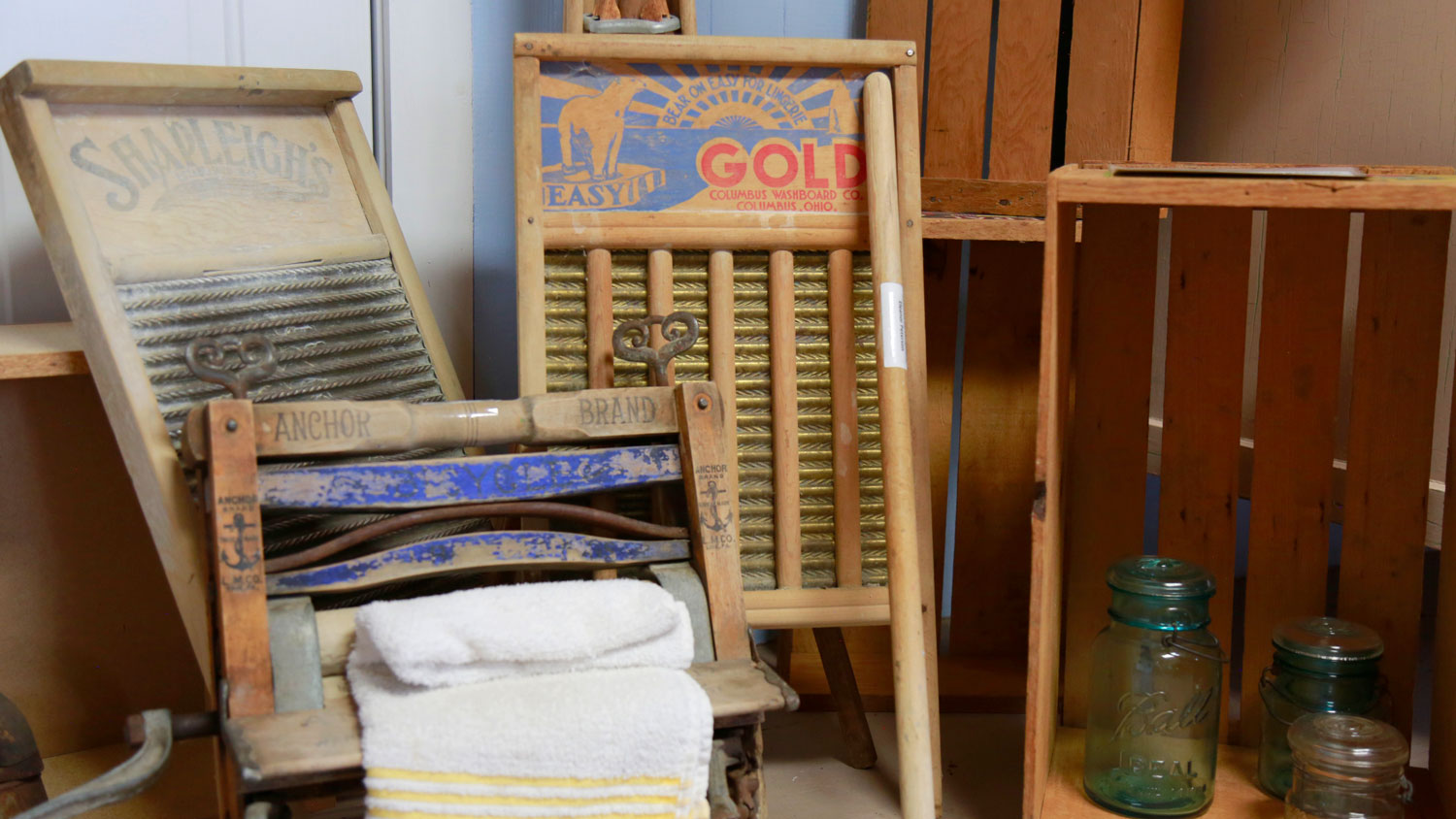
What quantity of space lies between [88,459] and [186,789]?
52cm

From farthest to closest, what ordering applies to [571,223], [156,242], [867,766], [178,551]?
[867,766] → [571,223] → [156,242] → [178,551]

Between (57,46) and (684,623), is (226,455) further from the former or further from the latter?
(57,46)

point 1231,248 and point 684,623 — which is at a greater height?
point 1231,248

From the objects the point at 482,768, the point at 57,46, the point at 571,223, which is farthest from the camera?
the point at 57,46

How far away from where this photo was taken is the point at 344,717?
3.83ft

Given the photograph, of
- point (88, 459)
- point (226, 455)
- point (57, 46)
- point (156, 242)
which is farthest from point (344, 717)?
point (57, 46)

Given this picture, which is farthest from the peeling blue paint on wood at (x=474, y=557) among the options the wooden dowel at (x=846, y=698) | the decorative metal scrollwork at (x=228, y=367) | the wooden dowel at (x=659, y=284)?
the wooden dowel at (x=846, y=698)

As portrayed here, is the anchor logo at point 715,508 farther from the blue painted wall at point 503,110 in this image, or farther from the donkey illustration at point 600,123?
the blue painted wall at point 503,110

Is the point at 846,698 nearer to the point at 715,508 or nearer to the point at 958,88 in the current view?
the point at 715,508

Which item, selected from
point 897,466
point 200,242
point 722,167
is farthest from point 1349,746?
point 200,242

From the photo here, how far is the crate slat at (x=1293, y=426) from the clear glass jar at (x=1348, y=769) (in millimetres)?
339

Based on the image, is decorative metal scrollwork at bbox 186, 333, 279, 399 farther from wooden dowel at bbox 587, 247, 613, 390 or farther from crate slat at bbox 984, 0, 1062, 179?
crate slat at bbox 984, 0, 1062, 179

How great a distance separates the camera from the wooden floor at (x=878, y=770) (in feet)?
5.83

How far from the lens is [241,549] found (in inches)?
47.6
